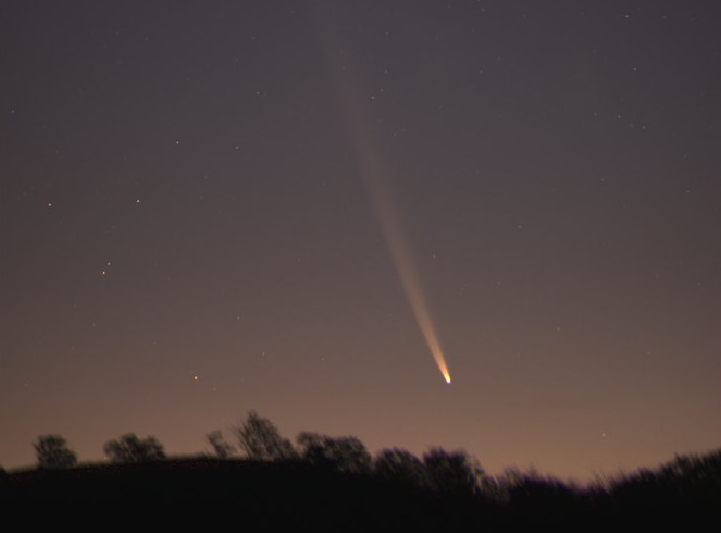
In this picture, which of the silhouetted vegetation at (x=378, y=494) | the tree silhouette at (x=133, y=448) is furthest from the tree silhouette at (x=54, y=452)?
the silhouetted vegetation at (x=378, y=494)

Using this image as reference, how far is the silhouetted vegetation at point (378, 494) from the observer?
1084 cm

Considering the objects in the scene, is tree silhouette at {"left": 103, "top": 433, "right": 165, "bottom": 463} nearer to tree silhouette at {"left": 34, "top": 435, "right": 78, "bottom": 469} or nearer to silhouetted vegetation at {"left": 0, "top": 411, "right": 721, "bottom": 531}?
tree silhouette at {"left": 34, "top": 435, "right": 78, "bottom": 469}

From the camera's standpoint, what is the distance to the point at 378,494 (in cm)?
1270

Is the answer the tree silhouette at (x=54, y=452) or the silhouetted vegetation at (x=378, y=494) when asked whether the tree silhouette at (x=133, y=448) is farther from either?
the silhouetted vegetation at (x=378, y=494)

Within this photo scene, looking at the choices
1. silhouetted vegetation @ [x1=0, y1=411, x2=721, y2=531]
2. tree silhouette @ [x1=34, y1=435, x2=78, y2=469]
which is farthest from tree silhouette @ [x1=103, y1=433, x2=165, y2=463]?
silhouetted vegetation @ [x1=0, y1=411, x2=721, y2=531]

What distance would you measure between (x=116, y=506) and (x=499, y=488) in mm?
8504

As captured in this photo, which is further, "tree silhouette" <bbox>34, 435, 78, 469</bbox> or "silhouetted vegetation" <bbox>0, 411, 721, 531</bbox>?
"tree silhouette" <bbox>34, 435, 78, 469</bbox>

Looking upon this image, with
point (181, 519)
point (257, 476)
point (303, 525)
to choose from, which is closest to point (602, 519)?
point (303, 525)

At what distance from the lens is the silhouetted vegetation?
10.8m

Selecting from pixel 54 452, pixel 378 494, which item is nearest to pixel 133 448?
pixel 54 452

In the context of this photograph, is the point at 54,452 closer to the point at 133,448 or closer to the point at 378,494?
the point at 133,448

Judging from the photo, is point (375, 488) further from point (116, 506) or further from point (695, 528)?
point (695, 528)

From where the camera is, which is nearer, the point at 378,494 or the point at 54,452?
the point at 378,494

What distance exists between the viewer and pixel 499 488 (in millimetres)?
14867
